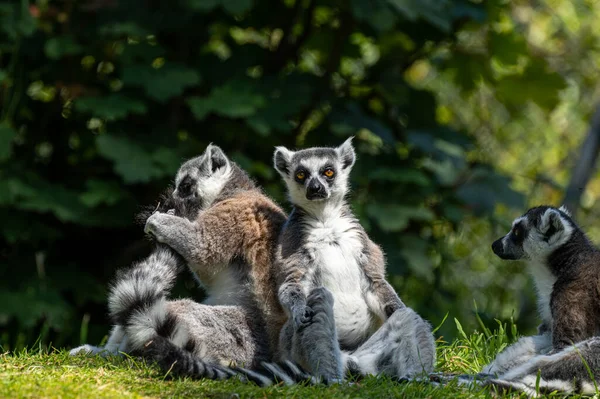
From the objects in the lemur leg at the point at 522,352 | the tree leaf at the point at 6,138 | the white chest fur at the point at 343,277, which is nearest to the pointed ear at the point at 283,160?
the white chest fur at the point at 343,277

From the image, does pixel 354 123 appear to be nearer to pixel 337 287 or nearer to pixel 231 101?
pixel 231 101

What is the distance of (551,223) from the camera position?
4.68 m

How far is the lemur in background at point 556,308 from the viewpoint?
4043 millimetres

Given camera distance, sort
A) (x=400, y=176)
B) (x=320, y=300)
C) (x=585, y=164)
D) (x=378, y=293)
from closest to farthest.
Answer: (x=320, y=300), (x=378, y=293), (x=400, y=176), (x=585, y=164)

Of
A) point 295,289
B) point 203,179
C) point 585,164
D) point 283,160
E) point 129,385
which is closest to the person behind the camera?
point 129,385

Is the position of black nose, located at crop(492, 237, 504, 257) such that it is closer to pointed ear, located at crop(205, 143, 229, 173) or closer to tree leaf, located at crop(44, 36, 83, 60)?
pointed ear, located at crop(205, 143, 229, 173)

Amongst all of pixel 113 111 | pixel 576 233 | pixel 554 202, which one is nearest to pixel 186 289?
pixel 113 111

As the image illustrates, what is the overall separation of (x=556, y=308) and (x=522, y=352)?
0.36 m

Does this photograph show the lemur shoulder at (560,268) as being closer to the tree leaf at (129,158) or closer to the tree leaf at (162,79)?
the tree leaf at (129,158)

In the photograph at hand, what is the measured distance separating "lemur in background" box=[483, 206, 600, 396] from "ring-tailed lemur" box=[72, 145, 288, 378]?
1.31 m

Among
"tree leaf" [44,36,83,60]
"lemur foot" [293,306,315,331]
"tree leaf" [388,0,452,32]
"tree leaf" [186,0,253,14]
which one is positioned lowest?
"lemur foot" [293,306,315,331]

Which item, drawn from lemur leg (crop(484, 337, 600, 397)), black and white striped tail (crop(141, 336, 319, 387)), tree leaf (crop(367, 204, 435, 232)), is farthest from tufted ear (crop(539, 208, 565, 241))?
tree leaf (crop(367, 204, 435, 232))

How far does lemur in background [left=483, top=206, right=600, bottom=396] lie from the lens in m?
4.04

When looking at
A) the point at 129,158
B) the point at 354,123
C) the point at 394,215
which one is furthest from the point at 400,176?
the point at 129,158
